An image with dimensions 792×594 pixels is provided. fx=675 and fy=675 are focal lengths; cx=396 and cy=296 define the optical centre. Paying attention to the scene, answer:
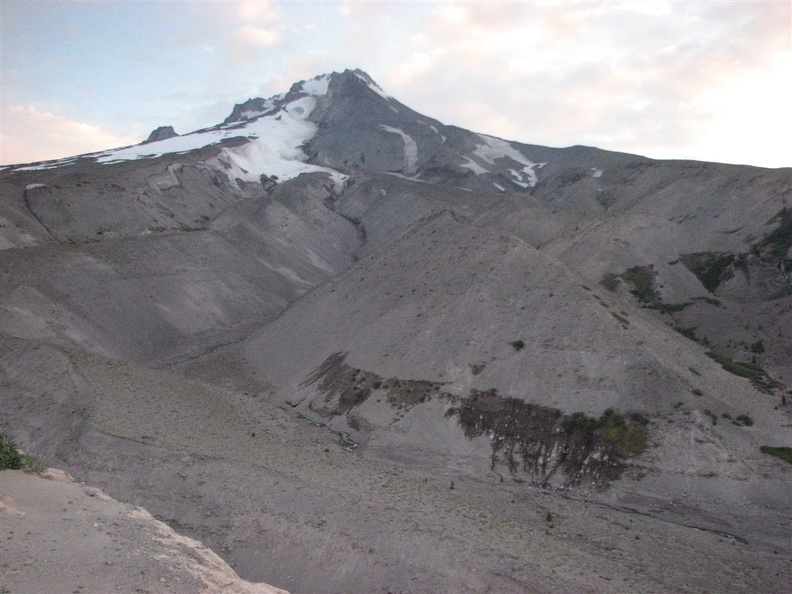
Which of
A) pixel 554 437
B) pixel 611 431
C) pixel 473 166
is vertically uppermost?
pixel 473 166

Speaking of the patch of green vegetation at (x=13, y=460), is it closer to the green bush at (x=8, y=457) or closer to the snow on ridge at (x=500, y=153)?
the green bush at (x=8, y=457)

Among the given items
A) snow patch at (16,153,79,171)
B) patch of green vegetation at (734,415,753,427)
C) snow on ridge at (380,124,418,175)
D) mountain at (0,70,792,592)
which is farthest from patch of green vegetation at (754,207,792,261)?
snow patch at (16,153,79,171)

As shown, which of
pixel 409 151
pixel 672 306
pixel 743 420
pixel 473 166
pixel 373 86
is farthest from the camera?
pixel 373 86

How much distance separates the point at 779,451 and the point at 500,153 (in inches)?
4785

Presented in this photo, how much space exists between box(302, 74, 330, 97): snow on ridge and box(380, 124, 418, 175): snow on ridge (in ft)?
108

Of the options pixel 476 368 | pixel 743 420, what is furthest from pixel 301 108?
pixel 743 420

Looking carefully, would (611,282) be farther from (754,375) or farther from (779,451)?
(779,451)

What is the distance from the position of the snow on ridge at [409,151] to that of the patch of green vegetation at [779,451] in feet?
336

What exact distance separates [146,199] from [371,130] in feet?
226

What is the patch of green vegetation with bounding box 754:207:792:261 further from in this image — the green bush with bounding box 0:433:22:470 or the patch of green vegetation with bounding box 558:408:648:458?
the green bush with bounding box 0:433:22:470

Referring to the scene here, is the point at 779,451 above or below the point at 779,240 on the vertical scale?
below

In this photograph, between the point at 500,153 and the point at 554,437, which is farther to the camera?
the point at 500,153

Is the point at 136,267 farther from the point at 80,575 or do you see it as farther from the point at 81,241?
the point at 80,575

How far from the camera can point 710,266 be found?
4416cm
